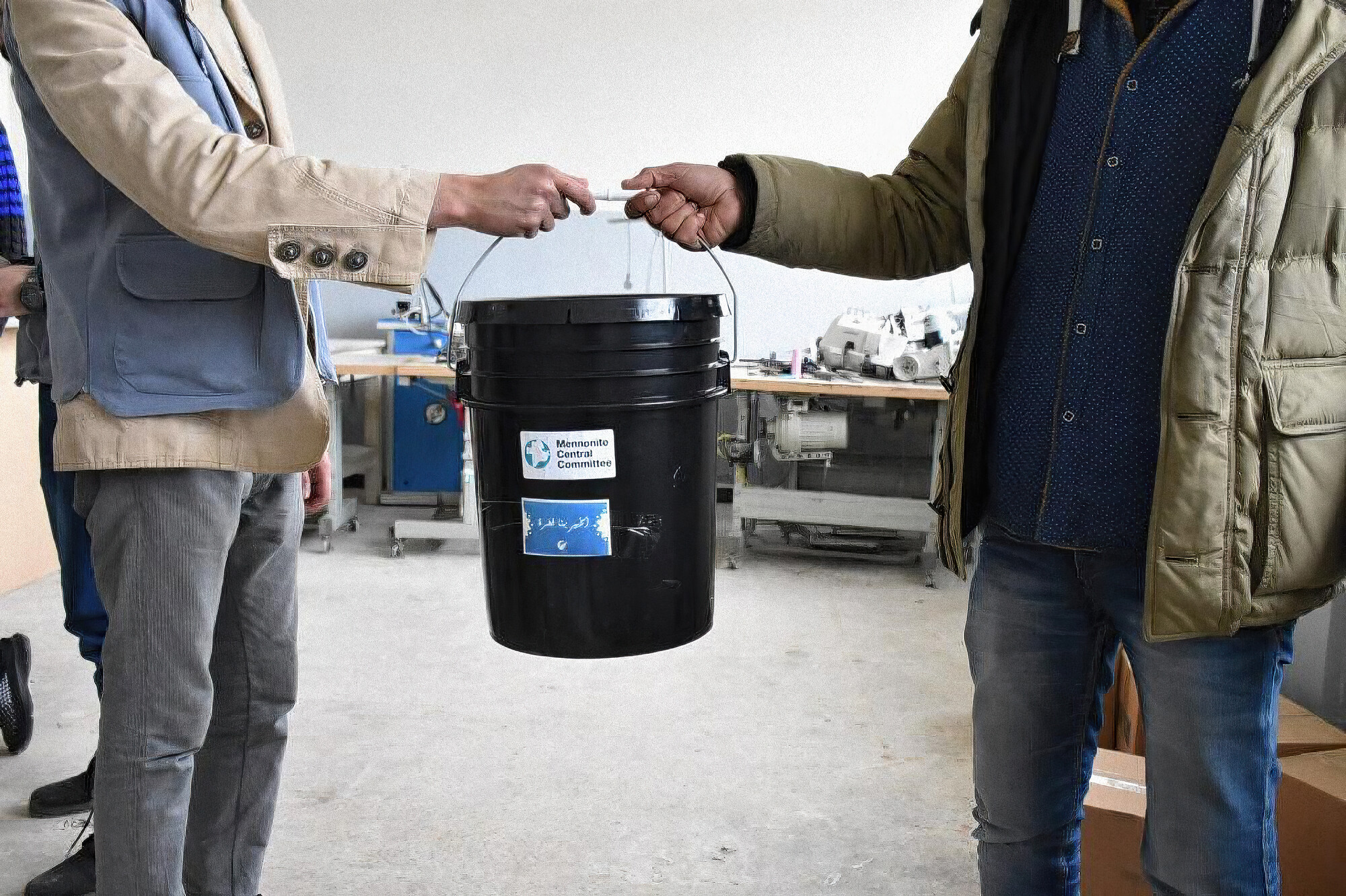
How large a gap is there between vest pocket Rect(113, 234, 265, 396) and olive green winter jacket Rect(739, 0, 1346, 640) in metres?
1.05

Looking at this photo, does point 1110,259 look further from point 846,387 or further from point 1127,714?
point 846,387

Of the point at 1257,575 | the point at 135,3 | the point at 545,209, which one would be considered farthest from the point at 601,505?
the point at 135,3

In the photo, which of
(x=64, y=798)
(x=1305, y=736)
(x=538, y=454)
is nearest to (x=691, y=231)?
(x=538, y=454)

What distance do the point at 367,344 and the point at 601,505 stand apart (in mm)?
4203

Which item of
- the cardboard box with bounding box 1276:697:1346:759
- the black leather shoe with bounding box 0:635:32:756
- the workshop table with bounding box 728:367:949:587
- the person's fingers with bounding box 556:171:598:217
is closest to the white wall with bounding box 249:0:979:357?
the workshop table with bounding box 728:367:949:587

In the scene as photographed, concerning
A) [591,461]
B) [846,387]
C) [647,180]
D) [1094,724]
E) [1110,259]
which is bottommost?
[1094,724]

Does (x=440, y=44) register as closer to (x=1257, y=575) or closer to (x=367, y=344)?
(x=367, y=344)

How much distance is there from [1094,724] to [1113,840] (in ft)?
1.69

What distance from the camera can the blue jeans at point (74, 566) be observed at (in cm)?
188

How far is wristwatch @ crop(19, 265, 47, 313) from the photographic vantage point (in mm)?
1585

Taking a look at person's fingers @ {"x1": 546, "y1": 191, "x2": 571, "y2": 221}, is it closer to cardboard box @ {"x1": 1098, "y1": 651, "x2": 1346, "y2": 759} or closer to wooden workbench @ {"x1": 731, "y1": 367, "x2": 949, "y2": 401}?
cardboard box @ {"x1": 1098, "y1": 651, "x2": 1346, "y2": 759}

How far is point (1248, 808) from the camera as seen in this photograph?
1.08 m

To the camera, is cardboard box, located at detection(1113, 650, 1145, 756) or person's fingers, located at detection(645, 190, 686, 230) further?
cardboard box, located at detection(1113, 650, 1145, 756)

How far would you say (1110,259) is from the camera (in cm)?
114
